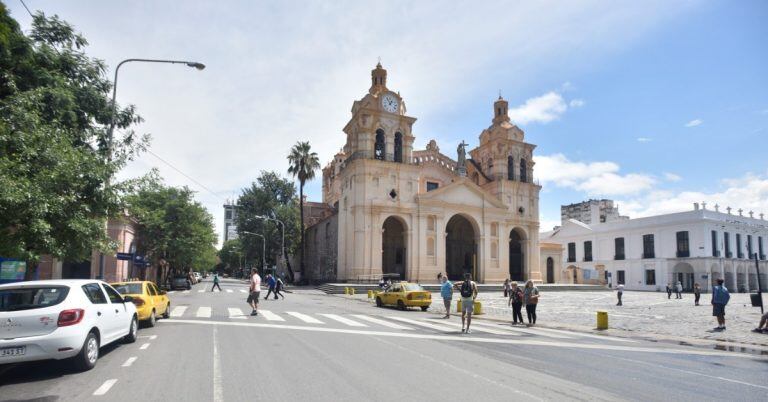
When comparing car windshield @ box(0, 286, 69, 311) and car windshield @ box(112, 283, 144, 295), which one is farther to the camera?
car windshield @ box(112, 283, 144, 295)

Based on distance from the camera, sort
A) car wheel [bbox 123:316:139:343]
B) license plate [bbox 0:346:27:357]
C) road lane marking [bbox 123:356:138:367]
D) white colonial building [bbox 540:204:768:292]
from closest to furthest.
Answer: license plate [bbox 0:346:27:357]
road lane marking [bbox 123:356:138:367]
car wheel [bbox 123:316:139:343]
white colonial building [bbox 540:204:768:292]

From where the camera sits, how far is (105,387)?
6758mm

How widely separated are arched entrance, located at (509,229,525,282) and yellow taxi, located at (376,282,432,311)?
3159 cm

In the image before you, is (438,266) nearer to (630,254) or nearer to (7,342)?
(630,254)

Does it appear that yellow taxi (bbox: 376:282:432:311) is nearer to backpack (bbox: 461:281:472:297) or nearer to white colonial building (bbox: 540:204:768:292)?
backpack (bbox: 461:281:472:297)

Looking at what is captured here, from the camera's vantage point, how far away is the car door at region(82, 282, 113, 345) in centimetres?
861

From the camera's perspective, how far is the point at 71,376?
752 centimetres

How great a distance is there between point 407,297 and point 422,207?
2324 centimetres

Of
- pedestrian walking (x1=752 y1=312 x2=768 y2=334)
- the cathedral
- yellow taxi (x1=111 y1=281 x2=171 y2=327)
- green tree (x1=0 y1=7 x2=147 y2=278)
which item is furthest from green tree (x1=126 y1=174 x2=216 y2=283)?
pedestrian walking (x1=752 y1=312 x2=768 y2=334)

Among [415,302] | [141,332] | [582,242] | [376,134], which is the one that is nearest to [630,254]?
[582,242]

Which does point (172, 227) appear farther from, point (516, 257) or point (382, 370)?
point (516, 257)

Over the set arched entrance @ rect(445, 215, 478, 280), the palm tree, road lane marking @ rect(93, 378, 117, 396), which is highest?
the palm tree

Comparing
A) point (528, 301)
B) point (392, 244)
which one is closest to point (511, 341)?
point (528, 301)

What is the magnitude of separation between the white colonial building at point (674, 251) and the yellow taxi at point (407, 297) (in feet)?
132
